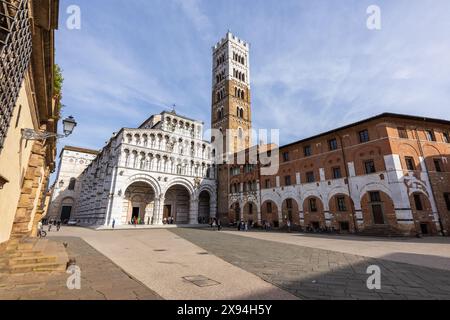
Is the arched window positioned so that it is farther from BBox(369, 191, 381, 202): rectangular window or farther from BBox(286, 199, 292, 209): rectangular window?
BBox(369, 191, 381, 202): rectangular window

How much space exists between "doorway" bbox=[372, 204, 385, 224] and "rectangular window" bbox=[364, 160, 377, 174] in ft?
9.81

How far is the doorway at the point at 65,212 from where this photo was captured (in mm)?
42600

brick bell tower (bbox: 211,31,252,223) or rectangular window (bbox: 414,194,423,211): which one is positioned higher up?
brick bell tower (bbox: 211,31,252,223)

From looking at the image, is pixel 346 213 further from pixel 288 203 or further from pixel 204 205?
pixel 204 205

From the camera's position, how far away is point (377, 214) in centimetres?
1805

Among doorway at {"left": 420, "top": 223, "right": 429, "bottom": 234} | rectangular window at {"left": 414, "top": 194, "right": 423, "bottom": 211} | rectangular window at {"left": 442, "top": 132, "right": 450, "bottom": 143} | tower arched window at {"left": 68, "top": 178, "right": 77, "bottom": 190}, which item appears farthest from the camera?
tower arched window at {"left": 68, "top": 178, "right": 77, "bottom": 190}

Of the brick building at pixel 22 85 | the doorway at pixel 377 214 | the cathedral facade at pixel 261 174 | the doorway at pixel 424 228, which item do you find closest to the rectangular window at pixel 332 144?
the cathedral facade at pixel 261 174

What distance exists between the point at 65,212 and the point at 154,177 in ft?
85.0

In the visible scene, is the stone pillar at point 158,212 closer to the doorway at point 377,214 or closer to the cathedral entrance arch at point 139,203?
the cathedral entrance arch at point 139,203

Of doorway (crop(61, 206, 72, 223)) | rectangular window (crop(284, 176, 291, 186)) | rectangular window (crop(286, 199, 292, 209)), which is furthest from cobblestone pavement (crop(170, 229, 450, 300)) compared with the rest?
doorway (crop(61, 206, 72, 223))

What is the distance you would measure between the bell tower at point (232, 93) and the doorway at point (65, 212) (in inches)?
1343

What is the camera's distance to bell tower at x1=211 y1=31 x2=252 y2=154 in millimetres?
40875

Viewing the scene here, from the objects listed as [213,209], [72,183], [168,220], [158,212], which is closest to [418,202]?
[213,209]

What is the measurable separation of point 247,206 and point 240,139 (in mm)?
14786
